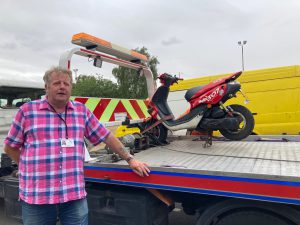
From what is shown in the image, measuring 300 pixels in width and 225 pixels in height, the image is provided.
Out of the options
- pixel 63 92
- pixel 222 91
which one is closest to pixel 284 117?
pixel 222 91

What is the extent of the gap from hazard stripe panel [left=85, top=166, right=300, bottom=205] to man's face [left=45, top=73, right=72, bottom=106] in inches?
37.5

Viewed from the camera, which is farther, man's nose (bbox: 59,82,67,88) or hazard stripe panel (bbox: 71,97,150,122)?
hazard stripe panel (bbox: 71,97,150,122)

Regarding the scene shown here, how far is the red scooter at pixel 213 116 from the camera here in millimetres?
4027

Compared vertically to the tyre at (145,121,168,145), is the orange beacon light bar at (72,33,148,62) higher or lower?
higher

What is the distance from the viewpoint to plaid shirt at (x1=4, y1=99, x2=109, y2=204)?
229cm

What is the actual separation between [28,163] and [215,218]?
1.61 metres

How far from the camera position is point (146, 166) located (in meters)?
2.83

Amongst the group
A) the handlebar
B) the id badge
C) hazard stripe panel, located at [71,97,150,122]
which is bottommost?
the id badge

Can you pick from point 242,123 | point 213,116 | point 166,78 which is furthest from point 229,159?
point 166,78

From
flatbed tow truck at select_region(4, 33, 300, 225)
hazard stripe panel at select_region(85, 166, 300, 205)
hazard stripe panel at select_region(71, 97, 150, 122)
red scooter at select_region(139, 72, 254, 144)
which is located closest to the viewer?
hazard stripe panel at select_region(85, 166, 300, 205)

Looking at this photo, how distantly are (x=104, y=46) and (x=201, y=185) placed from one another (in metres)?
2.36

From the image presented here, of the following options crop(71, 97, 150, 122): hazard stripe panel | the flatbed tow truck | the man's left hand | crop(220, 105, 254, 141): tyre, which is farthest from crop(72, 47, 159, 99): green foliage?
the man's left hand

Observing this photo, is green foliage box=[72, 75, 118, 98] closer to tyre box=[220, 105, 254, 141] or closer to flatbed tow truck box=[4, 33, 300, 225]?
tyre box=[220, 105, 254, 141]

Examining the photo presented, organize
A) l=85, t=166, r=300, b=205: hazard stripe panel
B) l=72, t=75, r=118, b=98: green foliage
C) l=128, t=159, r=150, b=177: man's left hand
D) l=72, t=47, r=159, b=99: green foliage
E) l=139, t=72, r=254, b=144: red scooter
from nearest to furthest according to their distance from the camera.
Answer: l=85, t=166, r=300, b=205: hazard stripe panel → l=128, t=159, r=150, b=177: man's left hand → l=139, t=72, r=254, b=144: red scooter → l=72, t=47, r=159, b=99: green foliage → l=72, t=75, r=118, b=98: green foliage
